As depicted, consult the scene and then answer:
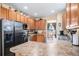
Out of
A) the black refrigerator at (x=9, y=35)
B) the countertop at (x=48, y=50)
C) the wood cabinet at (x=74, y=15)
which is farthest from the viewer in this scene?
the black refrigerator at (x=9, y=35)

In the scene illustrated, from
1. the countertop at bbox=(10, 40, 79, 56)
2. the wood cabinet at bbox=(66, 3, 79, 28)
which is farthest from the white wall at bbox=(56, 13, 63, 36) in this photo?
the wood cabinet at bbox=(66, 3, 79, 28)

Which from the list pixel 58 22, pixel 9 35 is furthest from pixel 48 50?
pixel 9 35

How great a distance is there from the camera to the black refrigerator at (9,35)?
4.65 ft

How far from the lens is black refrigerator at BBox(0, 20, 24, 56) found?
4.65 ft

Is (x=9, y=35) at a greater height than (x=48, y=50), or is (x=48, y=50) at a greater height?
(x=9, y=35)

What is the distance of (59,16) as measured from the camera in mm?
1549

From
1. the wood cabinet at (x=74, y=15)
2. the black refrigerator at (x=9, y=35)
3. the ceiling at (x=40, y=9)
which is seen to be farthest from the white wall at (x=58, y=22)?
the black refrigerator at (x=9, y=35)

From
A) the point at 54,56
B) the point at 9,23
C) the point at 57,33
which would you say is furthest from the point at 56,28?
the point at 9,23

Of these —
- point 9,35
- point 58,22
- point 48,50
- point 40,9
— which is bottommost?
point 48,50

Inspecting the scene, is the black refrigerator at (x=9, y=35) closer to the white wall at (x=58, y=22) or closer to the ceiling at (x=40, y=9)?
the ceiling at (x=40, y=9)

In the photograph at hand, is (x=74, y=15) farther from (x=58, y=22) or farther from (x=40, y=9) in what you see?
(x=40, y=9)

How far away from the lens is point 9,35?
4.95 ft

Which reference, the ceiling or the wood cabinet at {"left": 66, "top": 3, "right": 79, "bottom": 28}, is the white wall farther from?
the wood cabinet at {"left": 66, "top": 3, "right": 79, "bottom": 28}

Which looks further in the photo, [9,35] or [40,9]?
[40,9]
